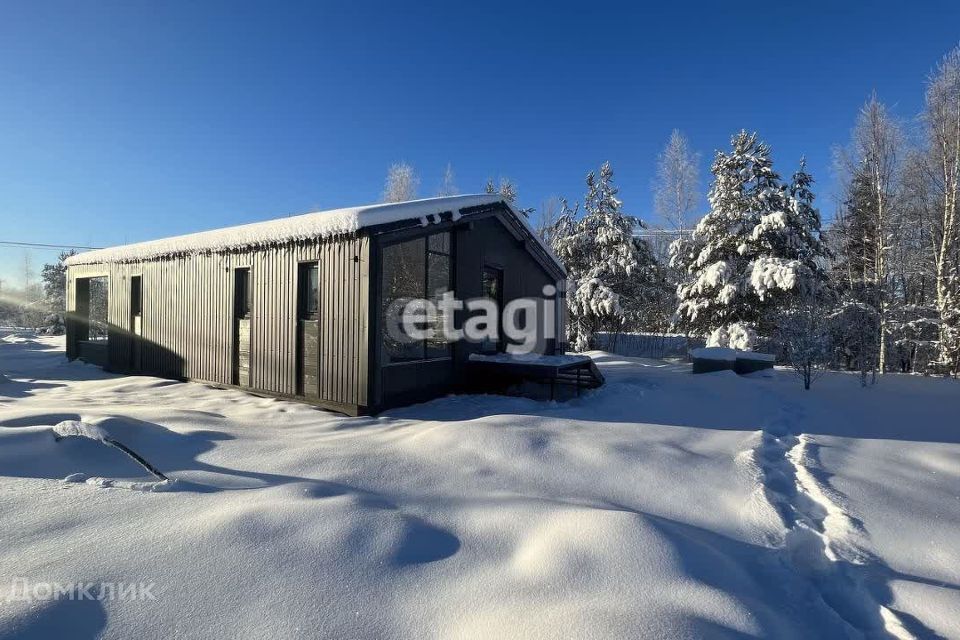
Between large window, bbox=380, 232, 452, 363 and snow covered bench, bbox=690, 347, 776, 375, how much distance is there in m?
6.93

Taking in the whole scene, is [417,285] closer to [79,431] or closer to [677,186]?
[79,431]

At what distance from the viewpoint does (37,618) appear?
1768 millimetres

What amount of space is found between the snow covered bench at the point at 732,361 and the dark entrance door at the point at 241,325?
10307mm

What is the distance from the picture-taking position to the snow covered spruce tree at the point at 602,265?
58.9ft

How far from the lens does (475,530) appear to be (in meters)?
2.76

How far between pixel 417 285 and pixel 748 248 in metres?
12.8

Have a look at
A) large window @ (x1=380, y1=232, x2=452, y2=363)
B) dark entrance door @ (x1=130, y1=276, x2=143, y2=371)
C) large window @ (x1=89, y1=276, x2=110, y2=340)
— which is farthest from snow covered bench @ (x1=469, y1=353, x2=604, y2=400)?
large window @ (x1=89, y1=276, x2=110, y2=340)

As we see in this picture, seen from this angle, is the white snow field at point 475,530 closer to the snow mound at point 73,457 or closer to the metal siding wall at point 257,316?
the snow mound at point 73,457

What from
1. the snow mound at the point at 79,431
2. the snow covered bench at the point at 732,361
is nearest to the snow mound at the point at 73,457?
the snow mound at the point at 79,431

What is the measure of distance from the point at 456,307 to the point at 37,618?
6.67 meters

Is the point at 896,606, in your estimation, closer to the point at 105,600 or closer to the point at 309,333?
the point at 105,600

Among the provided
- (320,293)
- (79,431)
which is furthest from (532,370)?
(79,431)

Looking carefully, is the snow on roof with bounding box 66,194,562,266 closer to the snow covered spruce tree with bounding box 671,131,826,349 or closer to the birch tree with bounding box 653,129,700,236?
the snow covered spruce tree with bounding box 671,131,826,349

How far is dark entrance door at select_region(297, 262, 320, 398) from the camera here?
6708 millimetres
